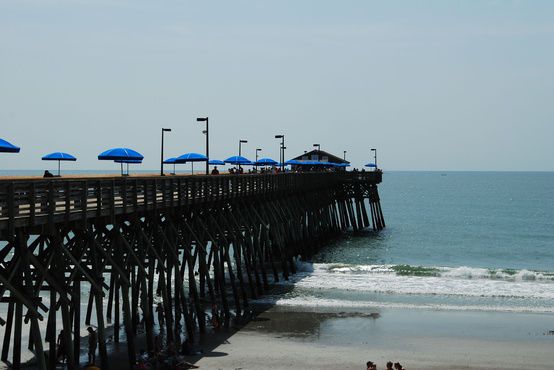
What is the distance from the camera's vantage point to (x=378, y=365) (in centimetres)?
2336

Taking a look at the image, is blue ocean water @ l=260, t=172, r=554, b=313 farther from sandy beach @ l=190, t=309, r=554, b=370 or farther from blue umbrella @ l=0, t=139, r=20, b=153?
blue umbrella @ l=0, t=139, r=20, b=153

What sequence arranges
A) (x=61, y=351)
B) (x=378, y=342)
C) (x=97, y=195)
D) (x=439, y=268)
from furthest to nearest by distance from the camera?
(x=439, y=268)
(x=378, y=342)
(x=61, y=351)
(x=97, y=195)

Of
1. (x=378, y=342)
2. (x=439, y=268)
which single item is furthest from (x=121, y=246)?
(x=439, y=268)

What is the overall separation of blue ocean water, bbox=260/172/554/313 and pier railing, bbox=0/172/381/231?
273 inches

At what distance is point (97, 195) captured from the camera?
1969 cm

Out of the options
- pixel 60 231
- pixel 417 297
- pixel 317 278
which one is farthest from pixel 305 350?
pixel 317 278

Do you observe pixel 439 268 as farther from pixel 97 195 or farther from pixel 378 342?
pixel 97 195

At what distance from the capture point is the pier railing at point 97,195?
16.6 meters

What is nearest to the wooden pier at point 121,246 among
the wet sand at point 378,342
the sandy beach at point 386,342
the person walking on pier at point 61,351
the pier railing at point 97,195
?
the pier railing at point 97,195

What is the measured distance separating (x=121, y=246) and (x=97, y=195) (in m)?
2.48

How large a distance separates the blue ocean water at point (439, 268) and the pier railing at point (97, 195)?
273 inches

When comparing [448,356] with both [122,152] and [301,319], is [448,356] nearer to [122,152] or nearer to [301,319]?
[301,319]

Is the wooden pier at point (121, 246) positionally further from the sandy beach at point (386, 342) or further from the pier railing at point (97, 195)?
the sandy beach at point (386, 342)

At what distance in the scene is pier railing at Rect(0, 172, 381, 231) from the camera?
16.6 metres
